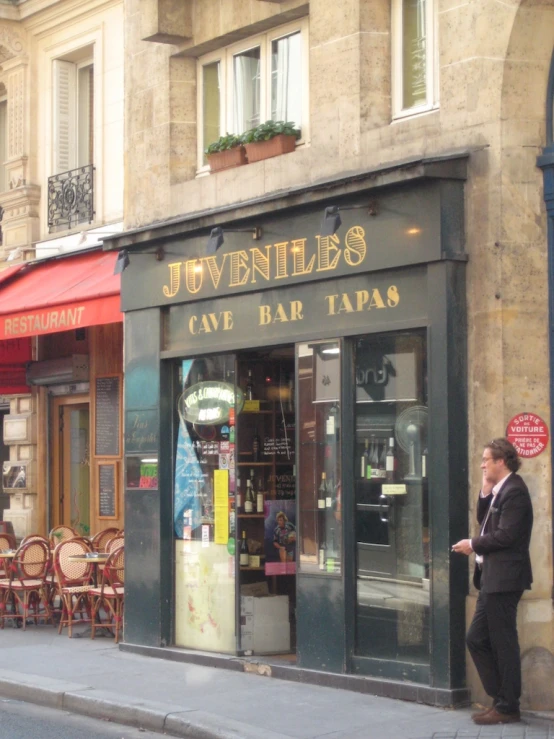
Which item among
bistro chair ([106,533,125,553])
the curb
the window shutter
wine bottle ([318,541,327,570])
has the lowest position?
the curb

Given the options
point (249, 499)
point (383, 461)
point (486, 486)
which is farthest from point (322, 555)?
point (486, 486)

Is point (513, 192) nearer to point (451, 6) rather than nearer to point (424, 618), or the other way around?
point (451, 6)

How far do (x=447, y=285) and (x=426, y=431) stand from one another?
44.0 inches

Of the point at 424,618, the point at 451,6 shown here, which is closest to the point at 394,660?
the point at 424,618

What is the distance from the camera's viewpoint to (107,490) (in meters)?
15.9

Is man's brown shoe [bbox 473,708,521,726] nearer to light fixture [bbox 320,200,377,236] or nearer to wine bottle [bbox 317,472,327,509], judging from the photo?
wine bottle [bbox 317,472,327,509]

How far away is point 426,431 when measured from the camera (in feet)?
31.5

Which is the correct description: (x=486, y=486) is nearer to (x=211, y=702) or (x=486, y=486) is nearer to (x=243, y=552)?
(x=211, y=702)

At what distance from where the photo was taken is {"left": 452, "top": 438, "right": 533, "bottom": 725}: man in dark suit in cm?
853

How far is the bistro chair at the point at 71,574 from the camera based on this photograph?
13461mm

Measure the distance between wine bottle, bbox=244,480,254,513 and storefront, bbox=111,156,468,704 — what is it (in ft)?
0.04

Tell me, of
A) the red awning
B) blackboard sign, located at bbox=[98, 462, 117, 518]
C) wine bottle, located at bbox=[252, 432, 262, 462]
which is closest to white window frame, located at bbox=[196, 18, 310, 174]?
the red awning

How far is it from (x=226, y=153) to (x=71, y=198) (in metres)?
4.65

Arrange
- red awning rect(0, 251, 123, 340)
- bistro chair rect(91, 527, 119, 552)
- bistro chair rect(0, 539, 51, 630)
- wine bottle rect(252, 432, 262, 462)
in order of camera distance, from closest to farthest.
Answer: wine bottle rect(252, 432, 262, 462), red awning rect(0, 251, 123, 340), bistro chair rect(0, 539, 51, 630), bistro chair rect(91, 527, 119, 552)
